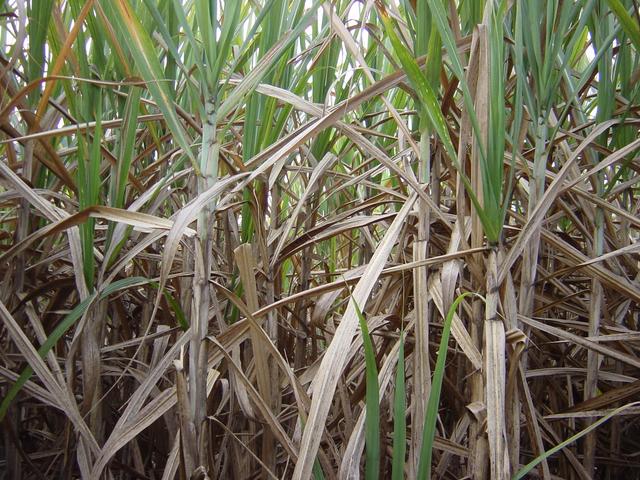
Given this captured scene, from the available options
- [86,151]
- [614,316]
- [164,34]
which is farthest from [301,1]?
[614,316]

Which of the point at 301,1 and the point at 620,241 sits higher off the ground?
the point at 301,1

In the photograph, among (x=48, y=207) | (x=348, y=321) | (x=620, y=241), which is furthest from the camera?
(x=620, y=241)

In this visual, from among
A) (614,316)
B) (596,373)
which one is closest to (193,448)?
(596,373)

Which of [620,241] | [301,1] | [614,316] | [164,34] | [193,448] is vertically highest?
[301,1]

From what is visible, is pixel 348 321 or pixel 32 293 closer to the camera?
pixel 348 321

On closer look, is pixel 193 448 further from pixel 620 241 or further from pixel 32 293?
pixel 620 241

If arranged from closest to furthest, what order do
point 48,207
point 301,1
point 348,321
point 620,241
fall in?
1. point 348,321
2. point 48,207
3. point 301,1
4. point 620,241
